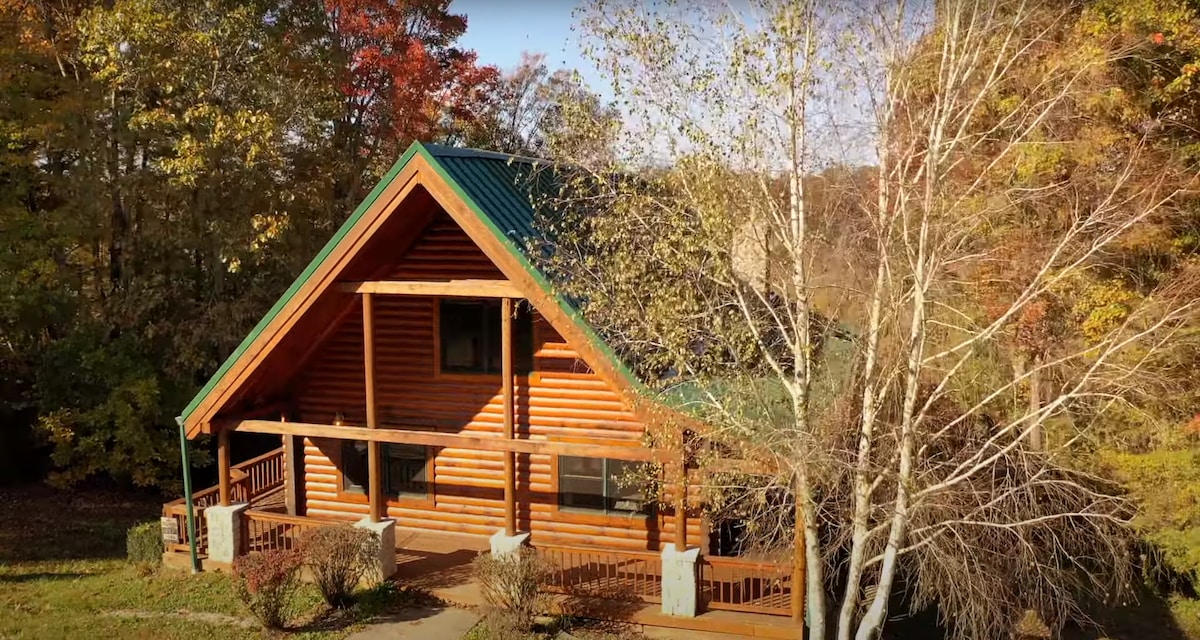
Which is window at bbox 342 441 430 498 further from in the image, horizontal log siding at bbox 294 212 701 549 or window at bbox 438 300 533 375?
window at bbox 438 300 533 375

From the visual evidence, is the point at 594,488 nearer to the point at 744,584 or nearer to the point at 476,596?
the point at 476,596

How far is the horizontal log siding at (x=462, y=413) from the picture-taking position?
13914 mm

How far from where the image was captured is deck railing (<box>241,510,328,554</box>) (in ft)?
45.8

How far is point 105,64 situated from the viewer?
20.0 metres

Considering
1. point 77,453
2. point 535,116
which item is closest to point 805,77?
point 77,453

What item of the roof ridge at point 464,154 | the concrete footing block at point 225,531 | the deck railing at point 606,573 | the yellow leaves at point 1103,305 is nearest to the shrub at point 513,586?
the deck railing at point 606,573

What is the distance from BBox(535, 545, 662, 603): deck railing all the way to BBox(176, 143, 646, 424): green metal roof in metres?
3.23

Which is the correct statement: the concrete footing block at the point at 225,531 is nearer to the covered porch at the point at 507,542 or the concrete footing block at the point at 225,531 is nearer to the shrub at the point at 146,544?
the covered porch at the point at 507,542

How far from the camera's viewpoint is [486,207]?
39.0 ft

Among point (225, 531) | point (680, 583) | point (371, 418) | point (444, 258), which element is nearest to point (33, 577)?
point (225, 531)

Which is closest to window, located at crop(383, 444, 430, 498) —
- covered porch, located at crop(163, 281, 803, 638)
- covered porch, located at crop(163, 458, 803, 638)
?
covered porch, located at crop(163, 281, 803, 638)

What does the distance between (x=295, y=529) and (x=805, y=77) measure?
10387 mm

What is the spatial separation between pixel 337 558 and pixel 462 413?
334 cm

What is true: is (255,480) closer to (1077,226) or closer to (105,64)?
(105,64)
